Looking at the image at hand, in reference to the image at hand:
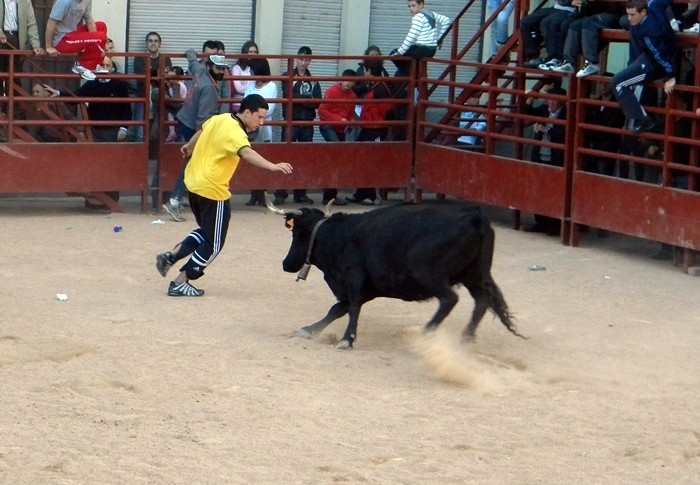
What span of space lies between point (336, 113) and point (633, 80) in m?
3.97

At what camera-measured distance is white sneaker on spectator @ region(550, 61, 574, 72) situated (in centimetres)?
1239

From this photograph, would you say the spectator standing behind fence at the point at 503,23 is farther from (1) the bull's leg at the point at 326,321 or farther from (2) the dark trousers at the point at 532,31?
(1) the bull's leg at the point at 326,321

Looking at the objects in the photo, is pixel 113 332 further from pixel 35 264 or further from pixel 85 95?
pixel 85 95

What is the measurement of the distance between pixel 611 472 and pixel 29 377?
125 inches

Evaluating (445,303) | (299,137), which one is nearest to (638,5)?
(445,303)

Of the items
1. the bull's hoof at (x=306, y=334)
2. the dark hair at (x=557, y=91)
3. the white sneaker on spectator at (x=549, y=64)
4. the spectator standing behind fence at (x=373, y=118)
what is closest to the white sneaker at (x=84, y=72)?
the spectator standing behind fence at (x=373, y=118)

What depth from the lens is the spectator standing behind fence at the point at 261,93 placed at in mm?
14023

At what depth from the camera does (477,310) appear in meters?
8.02

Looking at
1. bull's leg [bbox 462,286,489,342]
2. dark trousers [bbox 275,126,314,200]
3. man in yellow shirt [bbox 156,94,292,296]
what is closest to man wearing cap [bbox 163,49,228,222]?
dark trousers [bbox 275,126,314,200]

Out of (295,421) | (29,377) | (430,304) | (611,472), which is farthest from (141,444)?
(430,304)

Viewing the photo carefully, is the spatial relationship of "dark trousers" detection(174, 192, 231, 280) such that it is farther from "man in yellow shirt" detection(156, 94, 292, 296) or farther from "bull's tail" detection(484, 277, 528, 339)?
"bull's tail" detection(484, 277, 528, 339)

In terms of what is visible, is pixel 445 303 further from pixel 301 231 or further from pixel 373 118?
pixel 373 118

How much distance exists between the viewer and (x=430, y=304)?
9531 mm

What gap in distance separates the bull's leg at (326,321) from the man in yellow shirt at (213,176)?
120 cm
